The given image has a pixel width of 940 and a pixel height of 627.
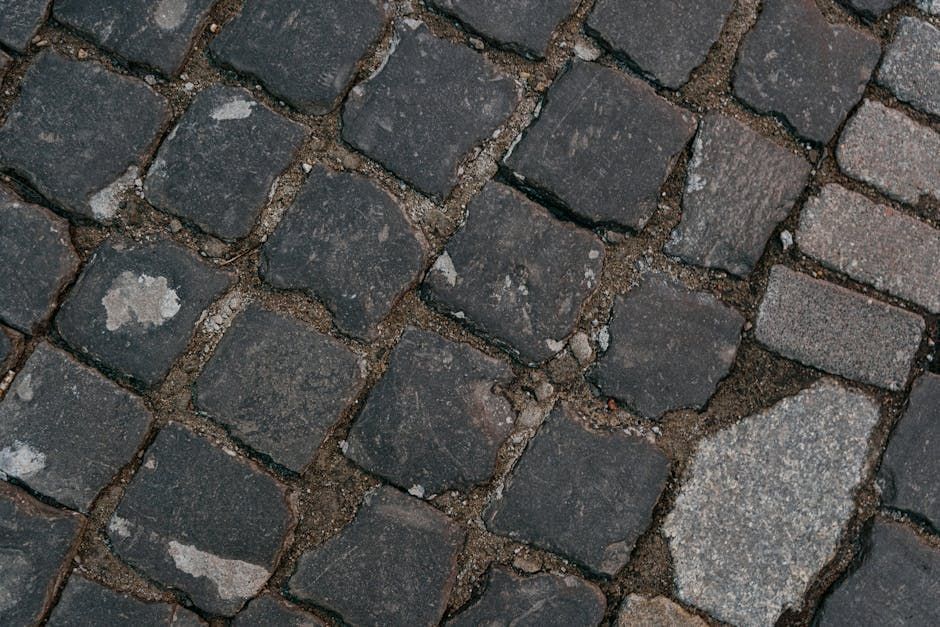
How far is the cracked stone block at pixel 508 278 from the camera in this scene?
2031 millimetres

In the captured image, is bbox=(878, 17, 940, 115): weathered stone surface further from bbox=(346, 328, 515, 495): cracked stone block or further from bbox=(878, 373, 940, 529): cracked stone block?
bbox=(346, 328, 515, 495): cracked stone block

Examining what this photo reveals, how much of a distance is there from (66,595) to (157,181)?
104cm

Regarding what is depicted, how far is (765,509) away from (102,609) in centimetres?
169

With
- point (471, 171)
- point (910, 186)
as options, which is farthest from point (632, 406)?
point (910, 186)

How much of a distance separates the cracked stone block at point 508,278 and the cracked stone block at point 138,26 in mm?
853

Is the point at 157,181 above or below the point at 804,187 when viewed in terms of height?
below

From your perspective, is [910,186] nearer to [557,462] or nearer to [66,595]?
[557,462]

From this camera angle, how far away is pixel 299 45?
203 cm

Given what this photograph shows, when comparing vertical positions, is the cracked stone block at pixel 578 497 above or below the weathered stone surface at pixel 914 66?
below

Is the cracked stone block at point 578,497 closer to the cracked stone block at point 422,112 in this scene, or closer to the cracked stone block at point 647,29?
the cracked stone block at point 422,112

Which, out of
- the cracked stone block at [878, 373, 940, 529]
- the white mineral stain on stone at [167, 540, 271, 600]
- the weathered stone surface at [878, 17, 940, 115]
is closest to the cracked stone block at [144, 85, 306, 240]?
the white mineral stain on stone at [167, 540, 271, 600]

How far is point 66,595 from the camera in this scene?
6.41 feet

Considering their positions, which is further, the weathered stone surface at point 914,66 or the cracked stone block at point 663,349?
the weathered stone surface at point 914,66

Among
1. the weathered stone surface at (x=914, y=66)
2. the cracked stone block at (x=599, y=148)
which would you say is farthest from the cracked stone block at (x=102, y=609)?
the weathered stone surface at (x=914, y=66)
